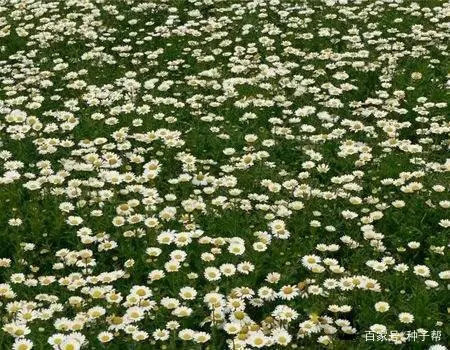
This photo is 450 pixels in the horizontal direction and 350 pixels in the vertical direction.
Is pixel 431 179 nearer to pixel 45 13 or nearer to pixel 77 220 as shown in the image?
pixel 77 220

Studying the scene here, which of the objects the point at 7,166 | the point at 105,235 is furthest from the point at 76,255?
the point at 7,166

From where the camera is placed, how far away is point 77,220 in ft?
20.8

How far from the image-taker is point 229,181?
23.1 feet

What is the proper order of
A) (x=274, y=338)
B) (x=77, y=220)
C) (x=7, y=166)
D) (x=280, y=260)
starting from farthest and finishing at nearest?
(x=7, y=166) → (x=77, y=220) → (x=280, y=260) → (x=274, y=338)

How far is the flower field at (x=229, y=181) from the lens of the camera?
5148 mm

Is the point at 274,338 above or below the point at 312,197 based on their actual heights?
above

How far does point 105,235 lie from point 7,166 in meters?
1.84

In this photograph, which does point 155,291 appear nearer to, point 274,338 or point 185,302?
point 185,302

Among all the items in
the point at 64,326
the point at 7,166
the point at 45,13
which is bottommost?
the point at 45,13

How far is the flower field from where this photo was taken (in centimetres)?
515

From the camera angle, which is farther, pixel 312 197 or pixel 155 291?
pixel 312 197

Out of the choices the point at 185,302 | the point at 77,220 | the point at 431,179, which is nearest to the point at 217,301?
the point at 185,302

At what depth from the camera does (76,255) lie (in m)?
5.89

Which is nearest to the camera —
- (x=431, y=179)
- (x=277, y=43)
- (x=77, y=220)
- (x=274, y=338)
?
(x=274, y=338)
